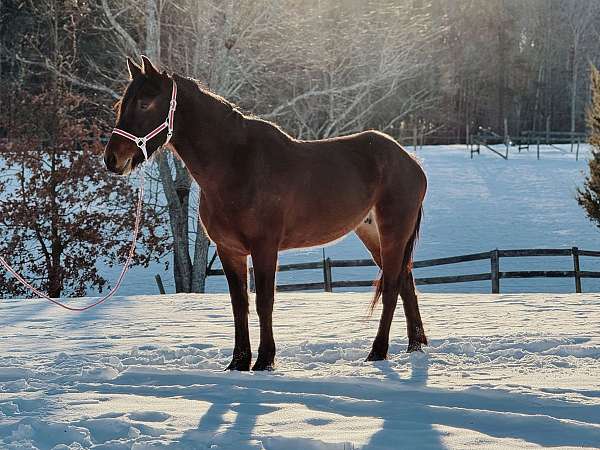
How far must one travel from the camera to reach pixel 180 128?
5.79 m

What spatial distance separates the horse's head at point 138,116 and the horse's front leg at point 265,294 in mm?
1050

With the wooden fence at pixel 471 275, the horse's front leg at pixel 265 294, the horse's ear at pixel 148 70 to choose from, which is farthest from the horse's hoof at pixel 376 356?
the wooden fence at pixel 471 275

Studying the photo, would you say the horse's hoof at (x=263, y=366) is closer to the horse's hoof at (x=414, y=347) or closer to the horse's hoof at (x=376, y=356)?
the horse's hoof at (x=376, y=356)

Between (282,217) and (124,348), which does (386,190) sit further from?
(124,348)

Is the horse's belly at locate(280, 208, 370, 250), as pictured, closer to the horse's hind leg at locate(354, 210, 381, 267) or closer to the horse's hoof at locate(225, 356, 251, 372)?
the horse's hind leg at locate(354, 210, 381, 267)

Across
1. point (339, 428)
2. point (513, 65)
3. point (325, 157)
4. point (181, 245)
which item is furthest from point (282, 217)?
point (513, 65)

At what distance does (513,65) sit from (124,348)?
49788mm

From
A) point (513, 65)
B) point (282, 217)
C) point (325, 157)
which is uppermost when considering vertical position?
point (513, 65)

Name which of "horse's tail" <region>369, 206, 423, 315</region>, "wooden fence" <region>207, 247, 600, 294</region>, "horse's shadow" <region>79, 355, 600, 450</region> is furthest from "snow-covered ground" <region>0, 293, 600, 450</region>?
"wooden fence" <region>207, 247, 600, 294</region>

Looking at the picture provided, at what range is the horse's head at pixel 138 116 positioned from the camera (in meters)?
5.46

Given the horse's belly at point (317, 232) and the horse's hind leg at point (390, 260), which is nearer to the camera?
the horse's belly at point (317, 232)

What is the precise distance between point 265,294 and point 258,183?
0.80 metres

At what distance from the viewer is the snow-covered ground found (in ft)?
13.4

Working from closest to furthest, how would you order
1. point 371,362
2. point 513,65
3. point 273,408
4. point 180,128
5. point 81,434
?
point 81,434 → point 273,408 → point 180,128 → point 371,362 → point 513,65
